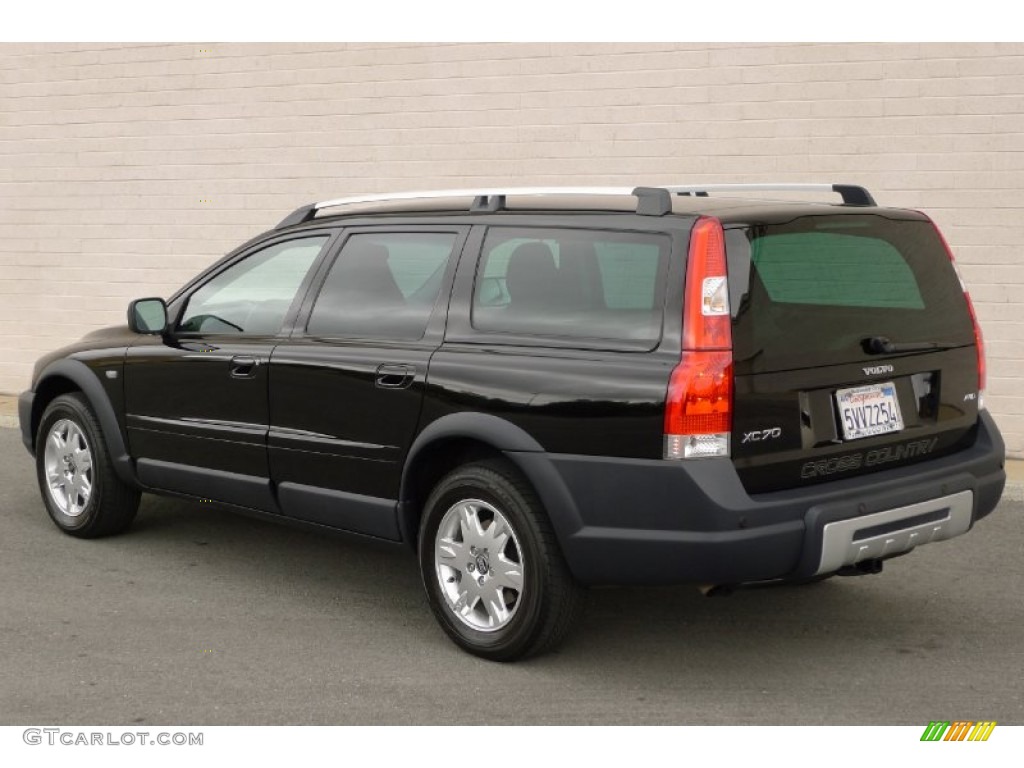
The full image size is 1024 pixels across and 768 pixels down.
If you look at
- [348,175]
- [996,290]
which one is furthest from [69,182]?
[996,290]

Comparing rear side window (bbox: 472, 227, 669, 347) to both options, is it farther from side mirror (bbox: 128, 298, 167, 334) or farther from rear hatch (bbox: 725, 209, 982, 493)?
side mirror (bbox: 128, 298, 167, 334)

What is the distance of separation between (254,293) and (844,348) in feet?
8.98

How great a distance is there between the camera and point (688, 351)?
4598 millimetres

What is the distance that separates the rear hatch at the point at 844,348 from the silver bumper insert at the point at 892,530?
7.7 inches

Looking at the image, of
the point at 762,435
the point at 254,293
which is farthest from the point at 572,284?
the point at 254,293

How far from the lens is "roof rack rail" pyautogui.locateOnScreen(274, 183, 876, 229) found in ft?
16.2

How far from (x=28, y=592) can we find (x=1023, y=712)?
406 centimetres

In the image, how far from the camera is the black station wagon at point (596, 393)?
4.63m

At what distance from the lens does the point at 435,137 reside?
10.5 m

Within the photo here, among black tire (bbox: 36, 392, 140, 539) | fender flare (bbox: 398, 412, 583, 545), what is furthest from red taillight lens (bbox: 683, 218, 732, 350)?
black tire (bbox: 36, 392, 140, 539)

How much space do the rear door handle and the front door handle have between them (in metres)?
0.78

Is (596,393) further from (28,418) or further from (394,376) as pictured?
(28,418)
